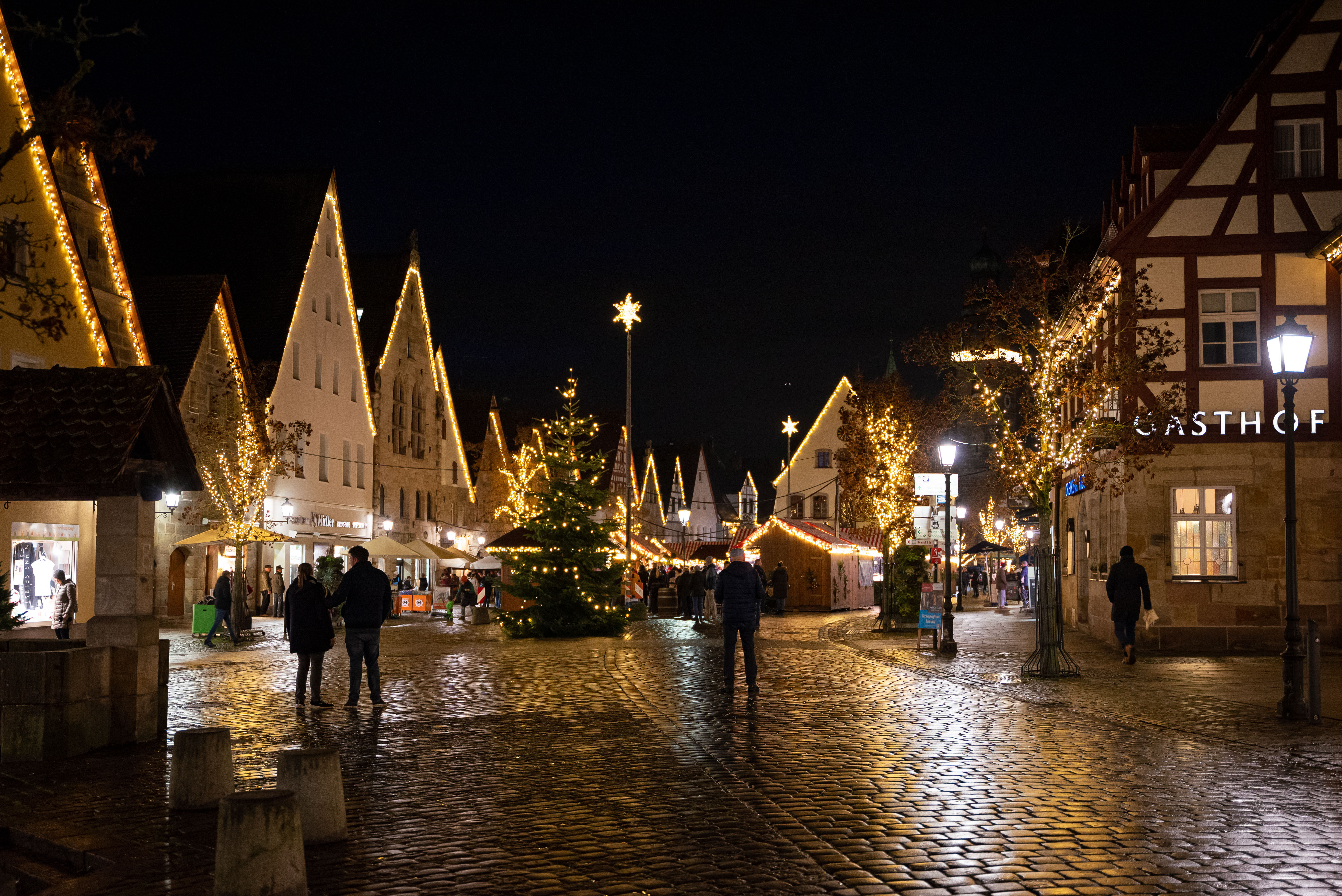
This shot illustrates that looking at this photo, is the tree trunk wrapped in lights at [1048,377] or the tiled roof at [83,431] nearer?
the tiled roof at [83,431]

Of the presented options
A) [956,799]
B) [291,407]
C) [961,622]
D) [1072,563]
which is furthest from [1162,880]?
[291,407]

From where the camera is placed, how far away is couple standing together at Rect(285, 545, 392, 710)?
628 inches

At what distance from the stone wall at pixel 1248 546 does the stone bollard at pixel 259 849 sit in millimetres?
21638

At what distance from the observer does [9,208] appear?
89.0ft

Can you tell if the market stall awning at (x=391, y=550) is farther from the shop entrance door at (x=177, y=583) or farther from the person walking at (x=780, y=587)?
the person walking at (x=780, y=587)

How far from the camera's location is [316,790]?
820cm

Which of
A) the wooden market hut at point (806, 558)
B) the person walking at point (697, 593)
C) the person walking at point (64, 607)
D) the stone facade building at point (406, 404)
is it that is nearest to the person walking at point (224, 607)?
the person walking at point (64, 607)

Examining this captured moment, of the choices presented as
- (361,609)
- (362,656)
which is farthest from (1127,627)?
(361,609)

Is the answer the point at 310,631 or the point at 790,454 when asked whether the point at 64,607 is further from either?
the point at 790,454

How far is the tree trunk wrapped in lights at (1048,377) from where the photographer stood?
20656 millimetres

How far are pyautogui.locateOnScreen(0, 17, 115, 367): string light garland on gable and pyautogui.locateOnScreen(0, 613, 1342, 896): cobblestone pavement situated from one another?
12940 mm

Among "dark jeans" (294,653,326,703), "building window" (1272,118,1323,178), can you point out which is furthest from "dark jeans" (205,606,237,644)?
"building window" (1272,118,1323,178)

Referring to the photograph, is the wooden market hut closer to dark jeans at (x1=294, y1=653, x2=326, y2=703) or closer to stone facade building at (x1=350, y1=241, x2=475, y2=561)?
stone facade building at (x1=350, y1=241, x2=475, y2=561)

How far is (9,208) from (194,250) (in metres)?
23.9
